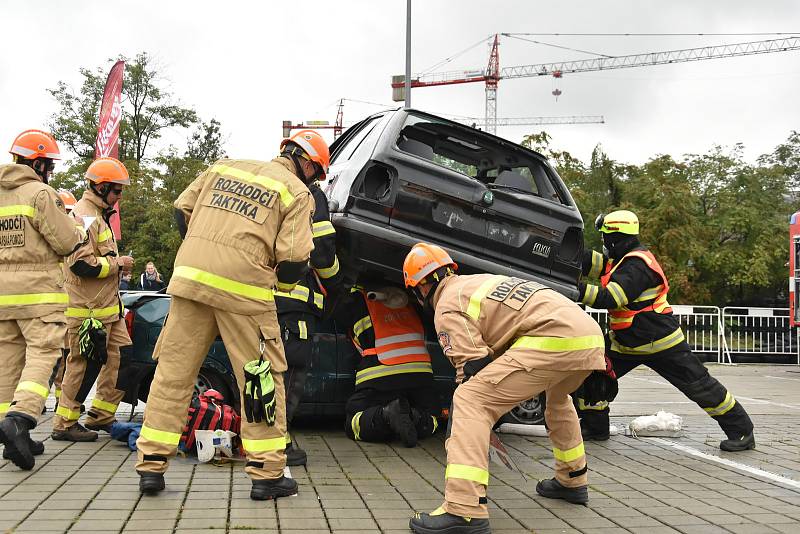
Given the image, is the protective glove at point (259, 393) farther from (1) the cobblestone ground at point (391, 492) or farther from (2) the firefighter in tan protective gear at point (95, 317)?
(2) the firefighter in tan protective gear at point (95, 317)

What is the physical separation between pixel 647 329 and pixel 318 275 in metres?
2.75

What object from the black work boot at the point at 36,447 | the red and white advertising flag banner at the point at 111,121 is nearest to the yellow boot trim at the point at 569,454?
the black work boot at the point at 36,447

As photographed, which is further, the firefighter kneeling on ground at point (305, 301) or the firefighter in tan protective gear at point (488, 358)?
the firefighter kneeling on ground at point (305, 301)

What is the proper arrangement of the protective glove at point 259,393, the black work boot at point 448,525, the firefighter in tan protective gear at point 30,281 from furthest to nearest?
the firefighter in tan protective gear at point 30,281, the protective glove at point 259,393, the black work boot at point 448,525

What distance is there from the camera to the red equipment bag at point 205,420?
5.40 metres

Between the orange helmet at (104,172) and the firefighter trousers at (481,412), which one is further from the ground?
the orange helmet at (104,172)

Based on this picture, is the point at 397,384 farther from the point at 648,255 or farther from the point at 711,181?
the point at 711,181

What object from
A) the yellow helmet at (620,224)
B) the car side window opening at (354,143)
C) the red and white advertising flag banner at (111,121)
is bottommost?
the yellow helmet at (620,224)

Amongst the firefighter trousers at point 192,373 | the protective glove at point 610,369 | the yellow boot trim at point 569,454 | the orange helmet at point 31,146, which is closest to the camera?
the firefighter trousers at point 192,373

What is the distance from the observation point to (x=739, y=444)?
6.30 meters

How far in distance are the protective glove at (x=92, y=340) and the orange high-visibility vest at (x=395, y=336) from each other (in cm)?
189

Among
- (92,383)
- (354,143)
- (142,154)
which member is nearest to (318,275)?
(354,143)

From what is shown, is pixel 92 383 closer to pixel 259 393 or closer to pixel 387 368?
pixel 387 368

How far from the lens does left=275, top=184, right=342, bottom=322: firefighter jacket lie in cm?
506
